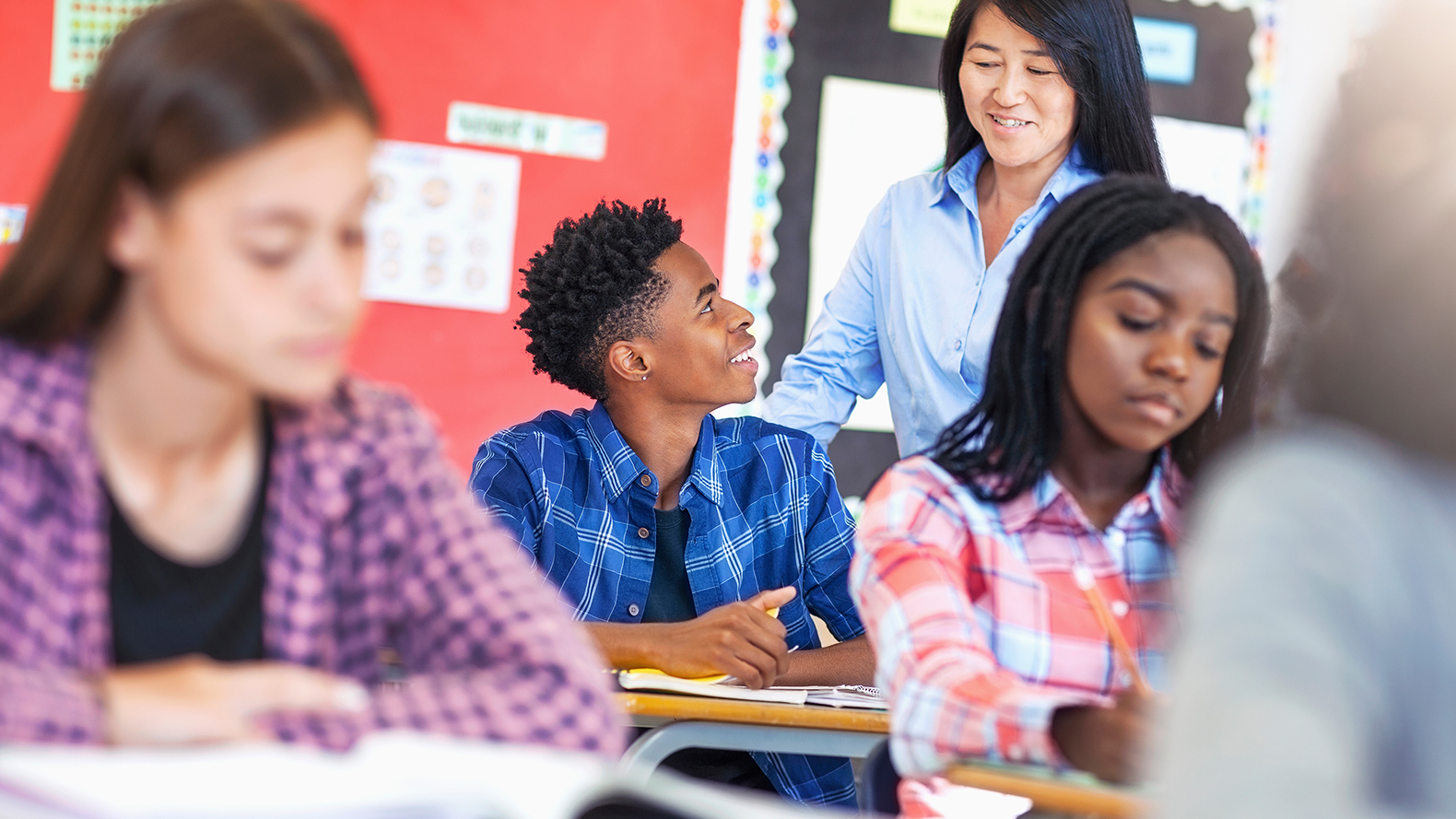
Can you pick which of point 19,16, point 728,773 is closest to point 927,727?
point 728,773

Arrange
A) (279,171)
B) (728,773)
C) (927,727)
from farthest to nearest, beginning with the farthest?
1. (728,773)
2. (927,727)
3. (279,171)

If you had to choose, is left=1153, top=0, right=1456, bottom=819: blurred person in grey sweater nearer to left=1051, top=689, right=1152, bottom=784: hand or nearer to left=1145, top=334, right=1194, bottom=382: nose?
left=1051, top=689, right=1152, bottom=784: hand

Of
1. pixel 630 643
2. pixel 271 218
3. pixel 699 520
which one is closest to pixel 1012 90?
pixel 699 520

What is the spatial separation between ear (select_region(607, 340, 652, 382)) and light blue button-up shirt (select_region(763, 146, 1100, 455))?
35 centimetres

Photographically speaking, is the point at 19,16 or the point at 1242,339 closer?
the point at 1242,339

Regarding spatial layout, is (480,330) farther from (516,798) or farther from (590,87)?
(516,798)

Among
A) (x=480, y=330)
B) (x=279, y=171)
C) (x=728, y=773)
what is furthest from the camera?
(x=480, y=330)

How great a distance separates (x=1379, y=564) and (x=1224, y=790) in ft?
0.48

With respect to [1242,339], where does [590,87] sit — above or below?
above

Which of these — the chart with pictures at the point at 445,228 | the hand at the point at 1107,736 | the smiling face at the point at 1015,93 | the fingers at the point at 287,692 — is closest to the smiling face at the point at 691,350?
the smiling face at the point at 1015,93

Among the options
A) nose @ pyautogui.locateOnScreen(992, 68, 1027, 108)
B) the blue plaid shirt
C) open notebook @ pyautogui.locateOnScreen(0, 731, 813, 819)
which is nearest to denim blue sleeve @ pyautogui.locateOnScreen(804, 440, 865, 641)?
the blue plaid shirt

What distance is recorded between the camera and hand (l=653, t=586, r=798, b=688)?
1.88 m

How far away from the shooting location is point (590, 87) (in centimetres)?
344

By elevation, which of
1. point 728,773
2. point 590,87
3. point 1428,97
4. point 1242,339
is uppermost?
point 590,87
